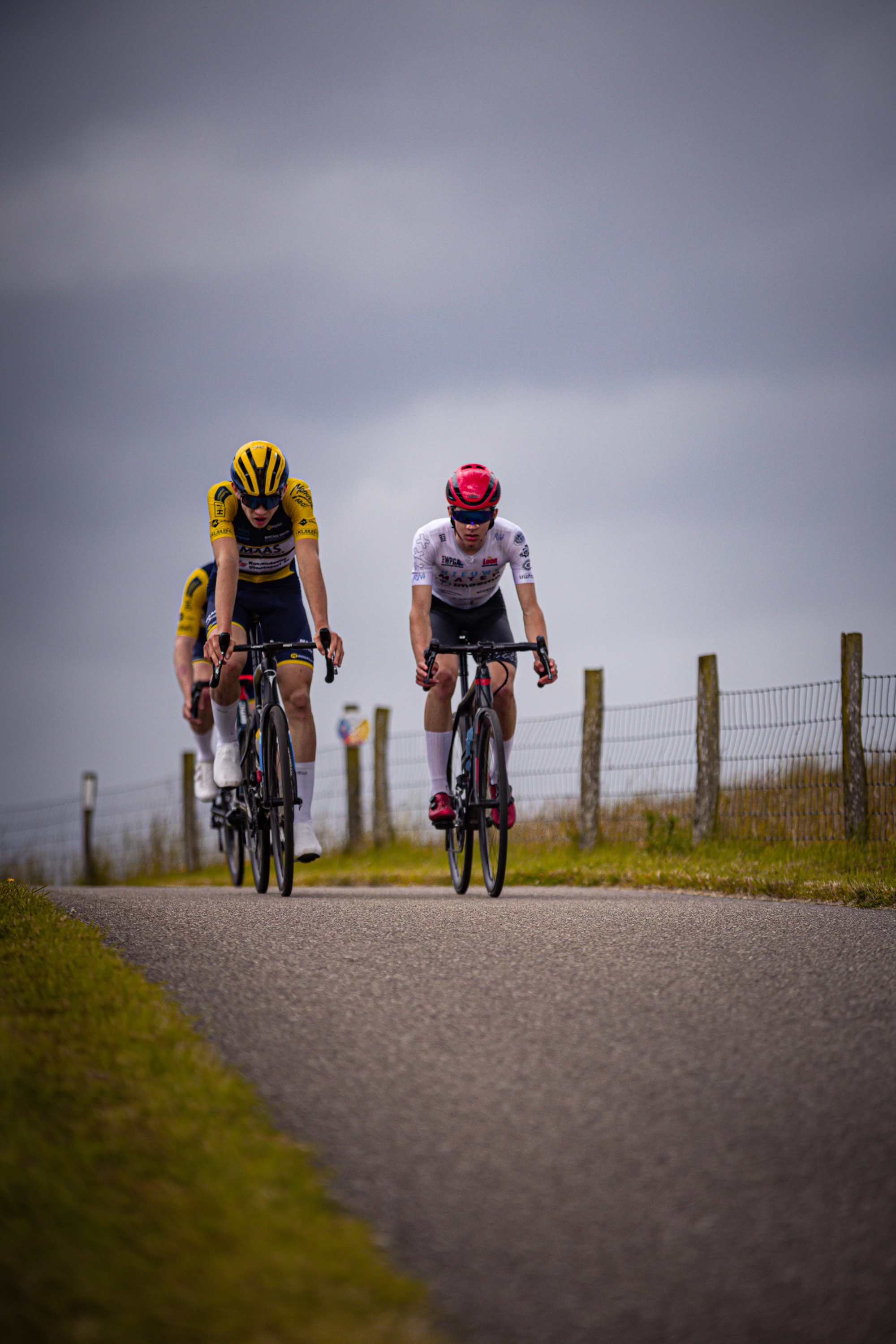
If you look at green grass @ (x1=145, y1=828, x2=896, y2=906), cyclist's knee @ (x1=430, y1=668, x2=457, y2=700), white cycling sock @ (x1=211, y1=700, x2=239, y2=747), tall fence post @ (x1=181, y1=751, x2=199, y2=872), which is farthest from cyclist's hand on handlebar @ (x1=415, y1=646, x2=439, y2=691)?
tall fence post @ (x1=181, y1=751, x2=199, y2=872)

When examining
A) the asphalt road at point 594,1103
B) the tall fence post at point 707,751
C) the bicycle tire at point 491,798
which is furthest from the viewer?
the tall fence post at point 707,751

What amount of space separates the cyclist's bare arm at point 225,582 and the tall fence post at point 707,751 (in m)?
5.73

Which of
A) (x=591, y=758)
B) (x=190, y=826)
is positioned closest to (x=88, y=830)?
(x=190, y=826)

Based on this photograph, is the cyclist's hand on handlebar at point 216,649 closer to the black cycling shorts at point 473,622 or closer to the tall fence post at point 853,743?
the black cycling shorts at point 473,622

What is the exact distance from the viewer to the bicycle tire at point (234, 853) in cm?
990

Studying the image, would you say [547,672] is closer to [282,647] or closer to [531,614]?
[531,614]

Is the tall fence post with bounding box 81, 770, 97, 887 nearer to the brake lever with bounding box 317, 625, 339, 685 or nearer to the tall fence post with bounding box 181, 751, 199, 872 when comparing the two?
the tall fence post with bounding box 181, 751, 199, 872

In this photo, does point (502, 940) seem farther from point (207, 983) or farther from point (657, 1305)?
point (657, 1305)

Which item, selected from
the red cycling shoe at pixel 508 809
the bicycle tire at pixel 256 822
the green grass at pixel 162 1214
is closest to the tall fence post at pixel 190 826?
the bicycle tire at pixel 256 822

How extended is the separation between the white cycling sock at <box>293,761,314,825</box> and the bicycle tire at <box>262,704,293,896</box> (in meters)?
0.13

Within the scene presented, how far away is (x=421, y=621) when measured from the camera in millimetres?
7691

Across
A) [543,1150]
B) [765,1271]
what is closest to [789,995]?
[543,1150]

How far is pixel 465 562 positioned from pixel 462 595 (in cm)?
29

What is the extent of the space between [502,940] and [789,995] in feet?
4.41
